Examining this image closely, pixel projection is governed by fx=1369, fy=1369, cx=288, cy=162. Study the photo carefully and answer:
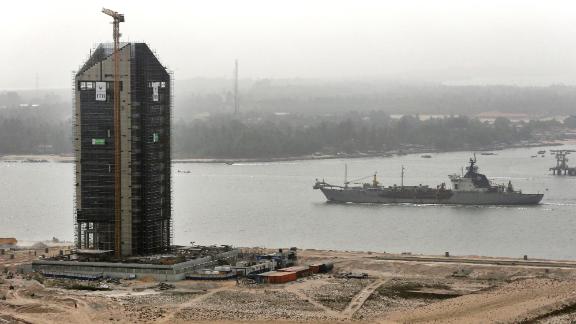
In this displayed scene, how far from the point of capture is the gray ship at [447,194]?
65688 millimetres

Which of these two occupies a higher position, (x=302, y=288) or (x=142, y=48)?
(x=142, y=48)

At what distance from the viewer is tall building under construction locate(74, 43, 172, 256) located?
1480 inches

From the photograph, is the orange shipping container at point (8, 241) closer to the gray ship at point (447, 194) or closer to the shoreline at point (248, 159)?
the gray ship at point (447, 194)

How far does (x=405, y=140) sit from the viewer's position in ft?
379

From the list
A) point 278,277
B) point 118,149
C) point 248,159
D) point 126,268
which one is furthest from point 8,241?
point 248,159

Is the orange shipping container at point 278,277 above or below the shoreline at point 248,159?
below

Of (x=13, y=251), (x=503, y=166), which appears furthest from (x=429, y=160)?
(x=13, y=251)

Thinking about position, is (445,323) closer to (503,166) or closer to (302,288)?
(302,288)

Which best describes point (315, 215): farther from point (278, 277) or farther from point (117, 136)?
point (278, 277)

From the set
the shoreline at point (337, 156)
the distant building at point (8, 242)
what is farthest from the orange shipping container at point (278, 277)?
the shoreline at point (337, 156)

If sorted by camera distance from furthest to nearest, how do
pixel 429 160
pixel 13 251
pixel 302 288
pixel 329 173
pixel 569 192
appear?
pixel 429 160 < pixel 329 173 < pixel 569 192 < pixel 13 251 < pixel 302 288

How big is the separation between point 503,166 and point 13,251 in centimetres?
5361

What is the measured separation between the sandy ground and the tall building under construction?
275 cm

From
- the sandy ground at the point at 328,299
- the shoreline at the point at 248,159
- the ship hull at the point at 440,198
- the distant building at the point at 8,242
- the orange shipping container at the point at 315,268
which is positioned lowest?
the sandy ground at the point at 328,299
